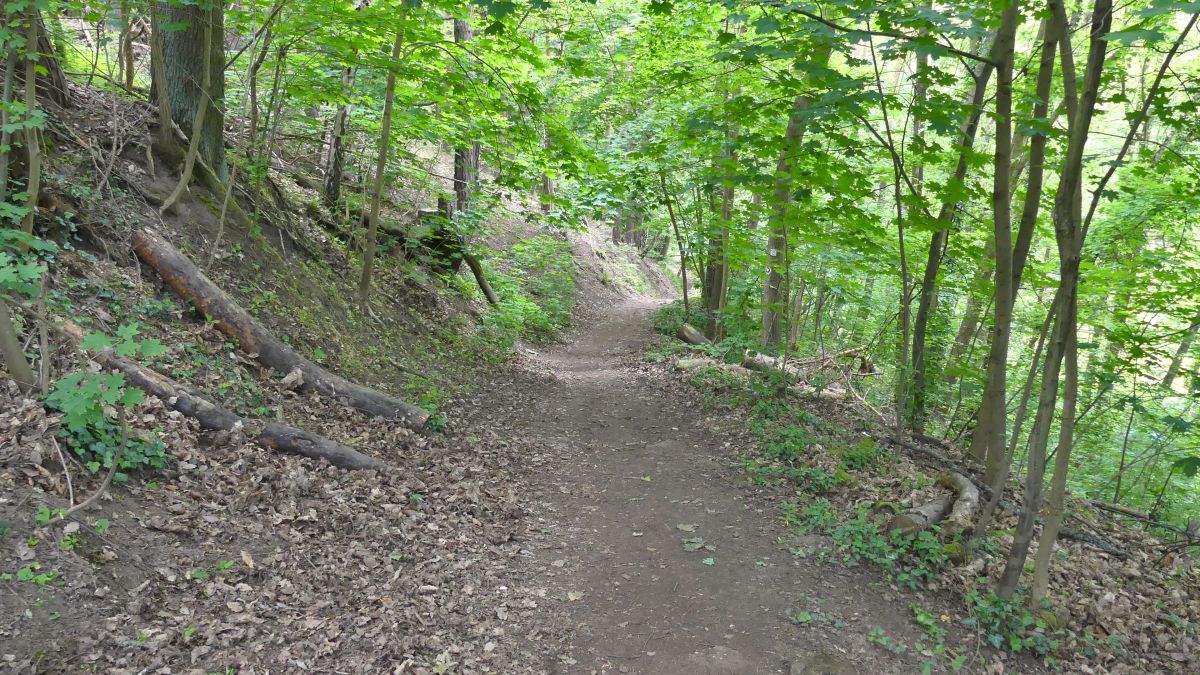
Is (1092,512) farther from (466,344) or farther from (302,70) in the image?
(302,70)

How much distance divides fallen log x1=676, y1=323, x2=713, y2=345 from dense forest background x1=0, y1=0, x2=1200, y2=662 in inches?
28.4

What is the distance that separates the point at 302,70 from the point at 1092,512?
12.0 metres

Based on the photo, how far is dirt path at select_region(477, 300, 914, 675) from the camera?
173 inches

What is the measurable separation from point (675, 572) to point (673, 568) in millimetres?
64

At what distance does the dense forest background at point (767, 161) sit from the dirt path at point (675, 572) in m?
1.40

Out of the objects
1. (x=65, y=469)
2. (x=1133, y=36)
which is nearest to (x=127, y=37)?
(x=65, y=469)

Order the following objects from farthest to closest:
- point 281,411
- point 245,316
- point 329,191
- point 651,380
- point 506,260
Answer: point 506,260, point 651,380, point 329,191, point 245,316, point 281,411

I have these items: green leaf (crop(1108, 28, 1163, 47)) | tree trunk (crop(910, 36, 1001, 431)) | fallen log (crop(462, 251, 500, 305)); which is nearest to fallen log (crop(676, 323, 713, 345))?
fallen log (crop(462, 251, 500, 305))

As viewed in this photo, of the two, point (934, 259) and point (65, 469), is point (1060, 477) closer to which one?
point (934, 259)

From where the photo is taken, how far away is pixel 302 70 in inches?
336

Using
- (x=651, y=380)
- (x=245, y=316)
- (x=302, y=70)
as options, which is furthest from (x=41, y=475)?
(x=651, y=380)

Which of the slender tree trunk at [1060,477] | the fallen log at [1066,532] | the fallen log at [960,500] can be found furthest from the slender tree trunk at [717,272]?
the slender tree trunk at [1060,477]

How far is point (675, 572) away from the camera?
5387 mm

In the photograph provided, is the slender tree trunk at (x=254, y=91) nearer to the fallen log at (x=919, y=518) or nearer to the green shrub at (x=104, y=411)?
the green shrub at (x=104, y=411)
